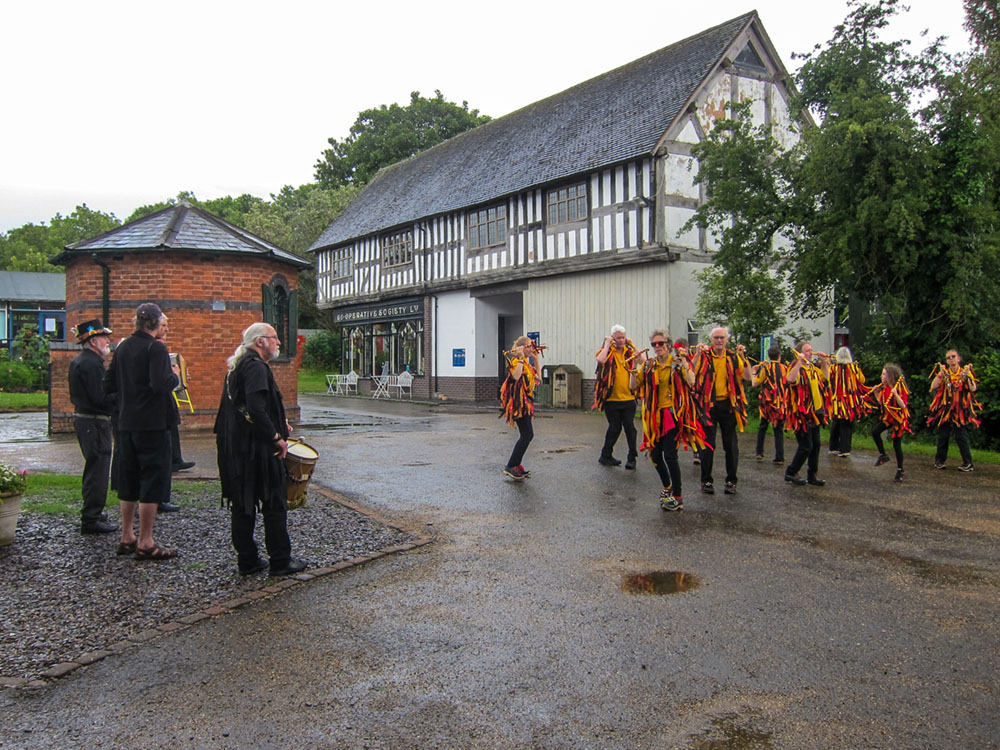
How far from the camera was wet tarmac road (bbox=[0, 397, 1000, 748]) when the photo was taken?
3.34m

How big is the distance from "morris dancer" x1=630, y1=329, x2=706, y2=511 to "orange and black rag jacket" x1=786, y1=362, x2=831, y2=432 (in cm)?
170

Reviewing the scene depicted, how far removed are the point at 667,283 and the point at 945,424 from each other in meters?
9.70

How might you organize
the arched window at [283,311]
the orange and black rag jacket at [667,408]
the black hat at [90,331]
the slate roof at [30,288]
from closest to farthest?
the black hat at [90,331]
the orange and black rag jacket at [667,408]
the arched window at [283,311]
the slate roof at [30,288]

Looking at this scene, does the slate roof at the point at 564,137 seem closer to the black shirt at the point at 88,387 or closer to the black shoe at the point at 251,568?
the black shirt at the point at 88,387

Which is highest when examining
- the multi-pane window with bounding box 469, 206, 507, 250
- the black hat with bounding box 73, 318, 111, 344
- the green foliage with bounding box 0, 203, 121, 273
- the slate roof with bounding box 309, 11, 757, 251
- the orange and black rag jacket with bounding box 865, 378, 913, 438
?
the green foliage with bounding box 0, 203, 121, 273

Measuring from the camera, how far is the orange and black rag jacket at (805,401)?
361 inches

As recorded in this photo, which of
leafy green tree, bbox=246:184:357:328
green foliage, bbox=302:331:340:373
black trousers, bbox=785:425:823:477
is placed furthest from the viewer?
green foliage, bbox=302:331:340:373

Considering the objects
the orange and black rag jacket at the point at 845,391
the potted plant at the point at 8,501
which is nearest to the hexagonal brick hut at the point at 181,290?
the potted plant at the point at 8,501

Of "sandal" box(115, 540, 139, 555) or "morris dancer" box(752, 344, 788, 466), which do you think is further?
"morris dancer" box(752, 344, 788, 466)

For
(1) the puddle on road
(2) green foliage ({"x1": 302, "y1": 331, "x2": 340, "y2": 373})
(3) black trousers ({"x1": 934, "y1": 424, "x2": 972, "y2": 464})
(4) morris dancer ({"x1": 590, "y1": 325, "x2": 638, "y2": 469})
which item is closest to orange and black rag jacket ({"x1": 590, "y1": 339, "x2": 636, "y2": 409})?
(4) morris dancer ({"x1": 590, "y1": 325, "x2": 638, "y2": 469})

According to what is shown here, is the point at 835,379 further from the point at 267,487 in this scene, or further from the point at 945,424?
the point at 267,487

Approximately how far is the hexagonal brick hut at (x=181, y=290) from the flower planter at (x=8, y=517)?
8.79m

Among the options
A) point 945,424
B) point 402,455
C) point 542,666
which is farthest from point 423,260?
point 542,666

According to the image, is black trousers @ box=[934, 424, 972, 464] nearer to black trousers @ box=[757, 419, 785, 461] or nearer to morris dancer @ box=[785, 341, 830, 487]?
black trousers @ box=[757, 419, 785, 461]
